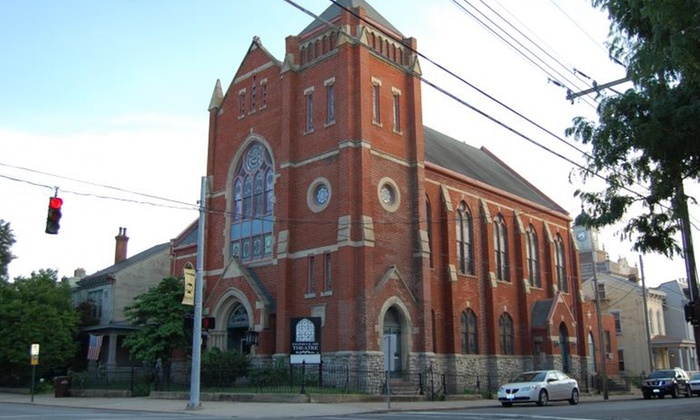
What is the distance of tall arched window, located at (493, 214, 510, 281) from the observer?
40719 millimetres

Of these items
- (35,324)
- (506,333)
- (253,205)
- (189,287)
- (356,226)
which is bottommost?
(506,333)

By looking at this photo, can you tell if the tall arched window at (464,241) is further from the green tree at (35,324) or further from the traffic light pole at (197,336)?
the green tree at (35,324)

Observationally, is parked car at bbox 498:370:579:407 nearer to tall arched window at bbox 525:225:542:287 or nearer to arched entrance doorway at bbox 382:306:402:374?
arched entrance doorway at bbox 382:306:402:374

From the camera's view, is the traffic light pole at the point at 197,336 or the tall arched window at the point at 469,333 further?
the tall arched window at the point at 469,333

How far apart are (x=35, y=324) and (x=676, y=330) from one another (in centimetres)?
5707

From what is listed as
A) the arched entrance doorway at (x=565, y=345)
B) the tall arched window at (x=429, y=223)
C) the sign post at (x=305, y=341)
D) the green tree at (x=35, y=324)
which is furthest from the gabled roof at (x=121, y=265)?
the arched entrance doorway at (x=565, y=345)

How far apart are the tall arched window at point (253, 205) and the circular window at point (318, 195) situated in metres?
3.15

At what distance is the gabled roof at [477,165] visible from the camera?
1602 inches

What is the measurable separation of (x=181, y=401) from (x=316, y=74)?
16611mm

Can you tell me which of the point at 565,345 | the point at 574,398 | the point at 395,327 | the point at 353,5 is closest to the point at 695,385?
the point at 565,345

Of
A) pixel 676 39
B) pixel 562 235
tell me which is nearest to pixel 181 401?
pixel 676 39

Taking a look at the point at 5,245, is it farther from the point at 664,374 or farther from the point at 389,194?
the point at 664,374

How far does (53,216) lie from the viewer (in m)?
16.4

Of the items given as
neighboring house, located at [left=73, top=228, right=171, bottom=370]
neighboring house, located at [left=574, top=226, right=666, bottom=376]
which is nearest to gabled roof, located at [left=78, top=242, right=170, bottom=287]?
neighboring house, located at [left=73, top=228, right=171, bottom=370]
